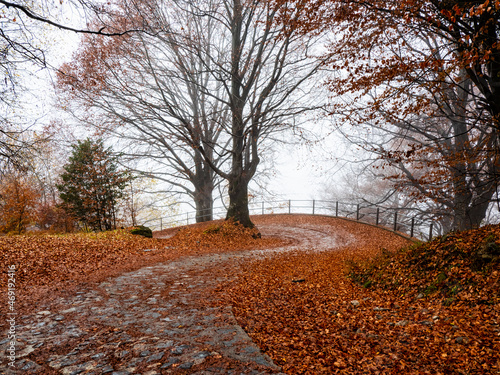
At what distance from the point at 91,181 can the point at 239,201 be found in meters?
8.89

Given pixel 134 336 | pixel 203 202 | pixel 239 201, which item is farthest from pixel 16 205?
pixel 134 336

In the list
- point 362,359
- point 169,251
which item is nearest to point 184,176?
point 169,251

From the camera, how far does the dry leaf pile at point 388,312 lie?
3.13 m

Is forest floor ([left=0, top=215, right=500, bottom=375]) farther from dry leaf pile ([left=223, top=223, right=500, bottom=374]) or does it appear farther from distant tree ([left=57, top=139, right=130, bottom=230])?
distant tree ([left=57, top=139, right=130, bottom=230])

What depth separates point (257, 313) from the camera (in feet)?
14.9

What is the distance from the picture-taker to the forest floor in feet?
10.3

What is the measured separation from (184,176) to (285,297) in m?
15.4

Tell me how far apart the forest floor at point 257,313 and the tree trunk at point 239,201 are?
5.82 meters

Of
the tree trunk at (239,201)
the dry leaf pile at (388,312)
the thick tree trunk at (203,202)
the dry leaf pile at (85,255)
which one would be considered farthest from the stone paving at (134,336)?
the thick tree trunk at (203,202)

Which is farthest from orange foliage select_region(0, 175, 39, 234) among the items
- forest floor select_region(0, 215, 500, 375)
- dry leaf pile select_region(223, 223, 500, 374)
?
dry leaf pile select_region(223, 223, 500, 374)

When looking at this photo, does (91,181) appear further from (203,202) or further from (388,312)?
(388,312)

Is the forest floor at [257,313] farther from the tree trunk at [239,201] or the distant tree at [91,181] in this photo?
the distant tree at [91,181]

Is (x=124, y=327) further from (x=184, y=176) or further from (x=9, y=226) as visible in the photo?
(x=9, y=226)

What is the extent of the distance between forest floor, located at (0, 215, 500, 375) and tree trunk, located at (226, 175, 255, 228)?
5820 mm
